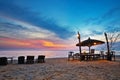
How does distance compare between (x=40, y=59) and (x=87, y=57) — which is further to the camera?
(x=87, y=57)

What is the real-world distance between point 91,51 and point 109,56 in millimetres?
2184

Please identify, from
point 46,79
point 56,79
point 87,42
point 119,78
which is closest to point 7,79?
point 46,79

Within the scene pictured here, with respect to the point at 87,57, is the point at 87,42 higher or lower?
higher

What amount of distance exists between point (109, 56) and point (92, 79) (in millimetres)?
11366

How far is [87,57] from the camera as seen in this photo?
17375 mm

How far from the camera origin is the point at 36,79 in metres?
6.54

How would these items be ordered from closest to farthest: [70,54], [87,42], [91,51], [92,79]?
[92,79] → [87,42] → [91,51] → [70,54]

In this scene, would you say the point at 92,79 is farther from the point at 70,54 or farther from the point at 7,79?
the point at 70,54

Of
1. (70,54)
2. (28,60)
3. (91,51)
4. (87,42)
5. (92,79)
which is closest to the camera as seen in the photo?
(92,79)

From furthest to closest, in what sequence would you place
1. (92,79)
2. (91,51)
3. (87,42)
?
1. (91,51)
2. (87,42)
3. (92,79)

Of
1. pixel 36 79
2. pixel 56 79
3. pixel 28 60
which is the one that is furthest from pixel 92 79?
pixel 28 60

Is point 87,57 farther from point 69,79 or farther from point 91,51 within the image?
point 69,79

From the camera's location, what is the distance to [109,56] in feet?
55.8

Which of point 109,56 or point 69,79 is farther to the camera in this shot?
point 109,56
